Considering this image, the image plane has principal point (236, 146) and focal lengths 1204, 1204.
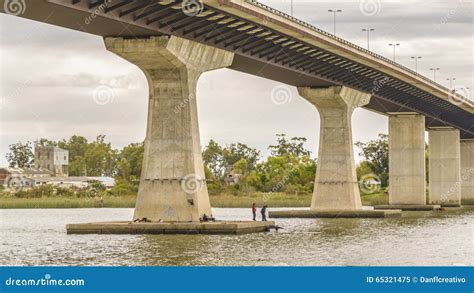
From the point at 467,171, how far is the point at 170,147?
10375 centimetres

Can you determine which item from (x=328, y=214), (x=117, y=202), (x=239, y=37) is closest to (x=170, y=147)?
(x=239, y=37)

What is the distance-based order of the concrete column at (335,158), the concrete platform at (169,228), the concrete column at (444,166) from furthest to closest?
the concrete column at (444,166), the concrete column at (335,158), the concrete platform at (169,228)

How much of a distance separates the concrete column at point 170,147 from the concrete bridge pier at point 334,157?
101 ft

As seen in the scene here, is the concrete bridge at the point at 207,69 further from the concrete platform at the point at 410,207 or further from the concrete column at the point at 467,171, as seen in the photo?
the concrete column at the point at 467,171

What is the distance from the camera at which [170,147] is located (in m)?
68.2

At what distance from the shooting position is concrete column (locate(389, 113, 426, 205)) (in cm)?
12838

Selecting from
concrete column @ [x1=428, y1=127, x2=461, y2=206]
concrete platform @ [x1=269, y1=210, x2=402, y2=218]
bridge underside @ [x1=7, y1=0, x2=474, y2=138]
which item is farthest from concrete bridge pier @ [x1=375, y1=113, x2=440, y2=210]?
concrete platform @ [x1=269, y1=210, x2=402, y2=218]

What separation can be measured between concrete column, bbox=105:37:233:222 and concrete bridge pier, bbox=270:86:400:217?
30.7 meters

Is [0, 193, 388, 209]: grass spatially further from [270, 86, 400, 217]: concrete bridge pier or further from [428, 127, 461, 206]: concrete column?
[270, 86, 400, 217]: concrete bridge pier

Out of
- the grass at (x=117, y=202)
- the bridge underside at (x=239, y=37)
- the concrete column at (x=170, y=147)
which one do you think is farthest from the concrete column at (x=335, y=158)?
the concrete column at (x=170, y=147)

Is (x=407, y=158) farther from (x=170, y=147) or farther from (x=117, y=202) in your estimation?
(x=170, y=147)

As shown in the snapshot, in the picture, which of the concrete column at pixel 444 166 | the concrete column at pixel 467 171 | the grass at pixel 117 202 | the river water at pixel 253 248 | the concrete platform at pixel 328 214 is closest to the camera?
the river water at pixel 253 248

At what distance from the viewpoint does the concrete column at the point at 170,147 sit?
6756 centimetres

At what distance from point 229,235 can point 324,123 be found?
37369 millimetres
